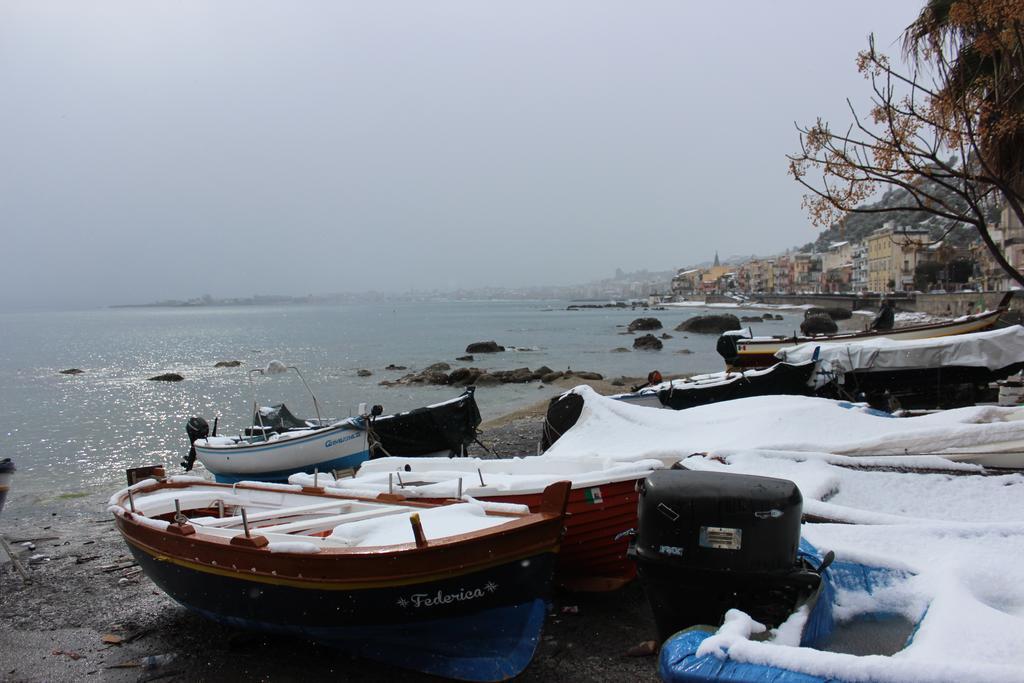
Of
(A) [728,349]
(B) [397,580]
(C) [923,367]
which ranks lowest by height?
(B) [397,580]

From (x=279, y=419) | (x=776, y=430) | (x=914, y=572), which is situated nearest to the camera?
(x=914, y=572)

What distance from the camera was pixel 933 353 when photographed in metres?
15.9

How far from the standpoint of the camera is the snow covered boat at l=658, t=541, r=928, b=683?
3461 millimetres

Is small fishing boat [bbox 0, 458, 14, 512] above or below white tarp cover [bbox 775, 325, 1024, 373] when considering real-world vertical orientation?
below

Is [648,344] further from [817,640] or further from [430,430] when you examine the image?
[817,640]

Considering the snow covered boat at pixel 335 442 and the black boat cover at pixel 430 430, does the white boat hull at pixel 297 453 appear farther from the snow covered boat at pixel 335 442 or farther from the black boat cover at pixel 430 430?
the black boat cover at pixel 430 430

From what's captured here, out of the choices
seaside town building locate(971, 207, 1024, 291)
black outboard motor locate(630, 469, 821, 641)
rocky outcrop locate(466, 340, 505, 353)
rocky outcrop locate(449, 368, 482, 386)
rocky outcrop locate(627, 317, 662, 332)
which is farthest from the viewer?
rocky outcrop locate(627, 317, 662, 332)

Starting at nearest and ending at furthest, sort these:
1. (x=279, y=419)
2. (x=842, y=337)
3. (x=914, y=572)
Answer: (x=914, y=572) → (x=279, y=419) → (x=842, y=337)

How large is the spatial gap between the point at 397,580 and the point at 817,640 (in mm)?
3067

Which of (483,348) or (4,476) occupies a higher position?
(4,476)

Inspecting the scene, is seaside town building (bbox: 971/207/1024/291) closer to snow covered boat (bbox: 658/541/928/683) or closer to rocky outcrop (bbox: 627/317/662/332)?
rocky outcrop (bbox: 627/317/662/332)

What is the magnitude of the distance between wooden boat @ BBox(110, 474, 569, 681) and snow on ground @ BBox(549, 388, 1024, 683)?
88.3 inches

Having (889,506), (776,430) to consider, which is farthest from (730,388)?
(889,506)

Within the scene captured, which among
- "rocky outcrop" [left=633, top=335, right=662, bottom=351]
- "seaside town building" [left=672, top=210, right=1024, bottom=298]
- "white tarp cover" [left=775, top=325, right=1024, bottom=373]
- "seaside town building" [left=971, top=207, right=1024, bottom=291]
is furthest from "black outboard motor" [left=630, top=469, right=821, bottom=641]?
"seaside town building" [left=971, top=207, right=1024, bottom=291]
